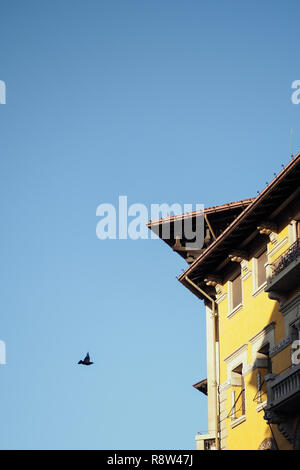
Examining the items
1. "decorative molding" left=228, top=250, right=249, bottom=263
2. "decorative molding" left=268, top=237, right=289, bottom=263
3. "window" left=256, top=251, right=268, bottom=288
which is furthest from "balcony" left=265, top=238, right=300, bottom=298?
"decorative molding" left=228, top=250, right=249, bottom=263

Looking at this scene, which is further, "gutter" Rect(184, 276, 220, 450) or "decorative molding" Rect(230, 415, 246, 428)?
"gutter" Rect(184, 276, 220, 450)

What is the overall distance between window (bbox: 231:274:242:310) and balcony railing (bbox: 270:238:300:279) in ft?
10.8

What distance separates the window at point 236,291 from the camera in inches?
1341

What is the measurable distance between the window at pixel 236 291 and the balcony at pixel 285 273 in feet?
11.5

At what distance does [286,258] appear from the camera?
97.6 ft

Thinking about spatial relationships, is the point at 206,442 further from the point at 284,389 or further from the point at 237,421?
the point at 284,389

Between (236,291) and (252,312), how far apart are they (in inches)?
78.4

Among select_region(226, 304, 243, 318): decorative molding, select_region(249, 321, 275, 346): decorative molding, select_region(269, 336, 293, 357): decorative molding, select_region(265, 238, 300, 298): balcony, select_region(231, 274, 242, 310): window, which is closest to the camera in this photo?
select_region(265, 238, 300, 298): balcony

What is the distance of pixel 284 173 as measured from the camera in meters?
30.0

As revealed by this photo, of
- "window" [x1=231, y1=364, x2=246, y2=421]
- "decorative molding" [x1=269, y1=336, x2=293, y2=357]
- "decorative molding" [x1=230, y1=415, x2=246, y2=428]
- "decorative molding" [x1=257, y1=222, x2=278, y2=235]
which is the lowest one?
"decorative molding" [x1=230, y1=415, x2=246, y2=428]

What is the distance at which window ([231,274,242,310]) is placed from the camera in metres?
34.1

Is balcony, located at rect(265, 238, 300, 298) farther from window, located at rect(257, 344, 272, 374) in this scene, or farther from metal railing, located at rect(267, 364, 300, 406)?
metal railing, located at rect(267, 364, 300, 406)
